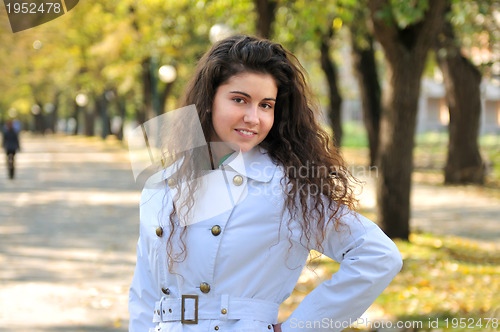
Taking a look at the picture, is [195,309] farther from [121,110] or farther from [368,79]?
[121,110]

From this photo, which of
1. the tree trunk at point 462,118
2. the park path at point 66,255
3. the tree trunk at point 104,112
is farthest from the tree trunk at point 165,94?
the tree trunk at point 462,118

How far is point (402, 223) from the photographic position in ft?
31.1

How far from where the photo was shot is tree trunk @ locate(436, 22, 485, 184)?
17.9 meters

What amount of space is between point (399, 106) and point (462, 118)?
1012 centimetres

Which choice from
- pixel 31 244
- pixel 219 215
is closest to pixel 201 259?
pixel 219 215

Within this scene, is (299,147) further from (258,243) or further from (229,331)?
(229,331)

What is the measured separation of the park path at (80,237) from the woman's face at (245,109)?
0.58m

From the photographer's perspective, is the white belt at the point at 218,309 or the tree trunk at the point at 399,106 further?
the tree trunk at the point at 399,106

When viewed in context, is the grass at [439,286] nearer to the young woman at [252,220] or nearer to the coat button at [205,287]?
the young woman at [252,220]

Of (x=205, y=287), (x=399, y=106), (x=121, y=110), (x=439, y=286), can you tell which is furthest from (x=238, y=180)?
(x=121, y=110)

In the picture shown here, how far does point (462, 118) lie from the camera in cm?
1830

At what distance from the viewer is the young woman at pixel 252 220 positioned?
2.10 metres

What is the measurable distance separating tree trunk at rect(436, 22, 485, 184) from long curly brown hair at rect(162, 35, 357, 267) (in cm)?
1595

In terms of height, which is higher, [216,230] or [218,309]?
[216,230]
